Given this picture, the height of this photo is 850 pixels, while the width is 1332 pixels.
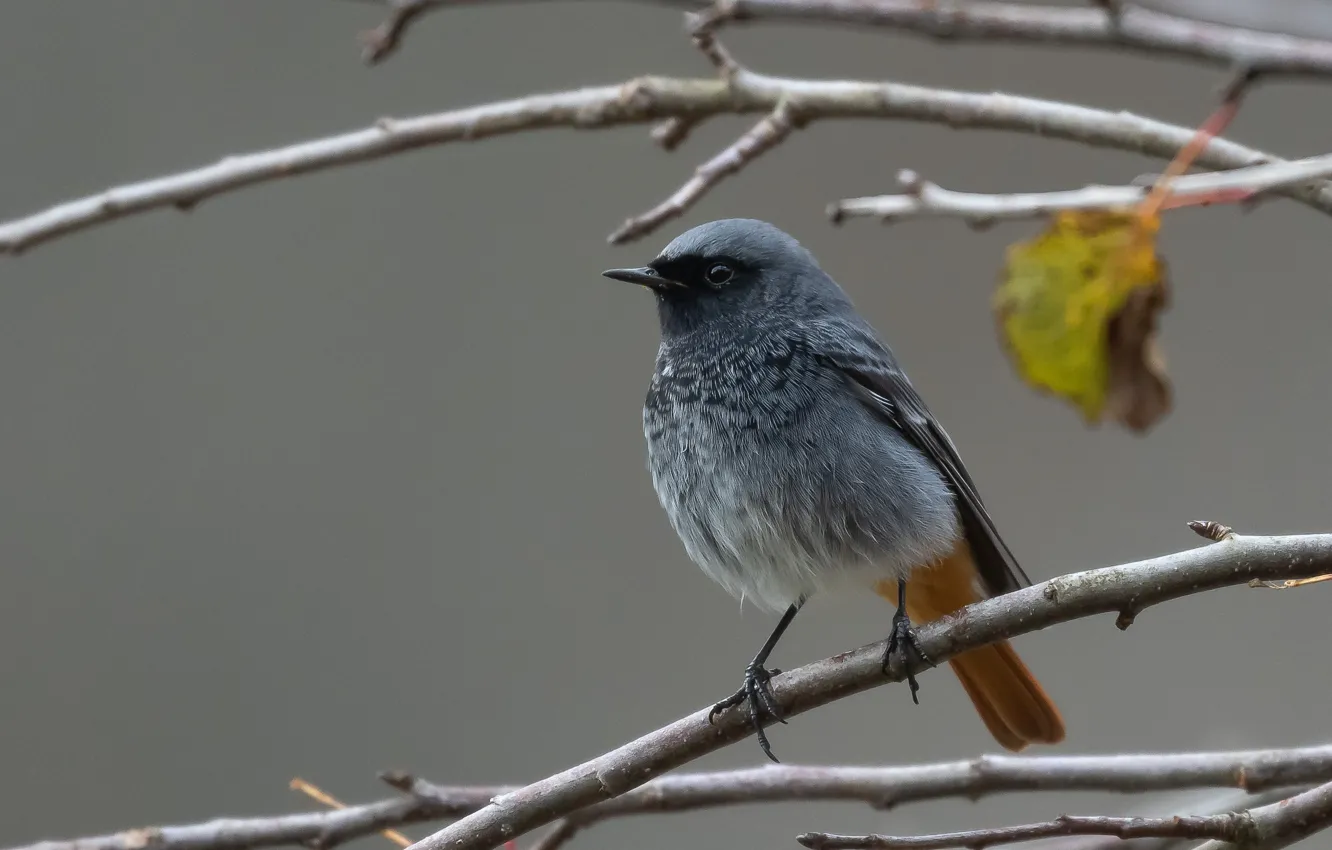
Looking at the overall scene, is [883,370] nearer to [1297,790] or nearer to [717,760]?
[1297,790]

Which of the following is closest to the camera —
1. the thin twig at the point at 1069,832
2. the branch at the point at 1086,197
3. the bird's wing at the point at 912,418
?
the branch at the point at 1086,197

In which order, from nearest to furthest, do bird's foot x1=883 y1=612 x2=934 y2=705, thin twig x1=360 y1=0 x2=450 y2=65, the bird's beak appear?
bird's foot x1=883 y1=612 x2=934 y2=705 → thin twig x1=360 y1=0 x2=450 y2=65 → the bird's beak

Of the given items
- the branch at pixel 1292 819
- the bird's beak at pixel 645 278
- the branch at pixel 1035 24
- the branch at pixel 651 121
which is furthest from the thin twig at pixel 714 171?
the branch at pixel 1292 819

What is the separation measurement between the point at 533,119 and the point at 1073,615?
155 cm

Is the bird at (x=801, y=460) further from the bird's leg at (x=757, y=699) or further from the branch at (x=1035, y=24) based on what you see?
the branch at (x=1035, y=24)

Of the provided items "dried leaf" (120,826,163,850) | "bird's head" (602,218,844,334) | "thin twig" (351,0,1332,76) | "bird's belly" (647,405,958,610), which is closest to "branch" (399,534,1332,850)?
"bird's belly" (647,405,958,610)

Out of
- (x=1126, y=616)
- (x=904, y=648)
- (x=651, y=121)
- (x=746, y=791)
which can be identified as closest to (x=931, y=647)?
(x=904, y=648)

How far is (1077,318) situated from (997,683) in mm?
1331

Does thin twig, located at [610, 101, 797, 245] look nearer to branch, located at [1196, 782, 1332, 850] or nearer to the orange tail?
the orange tail

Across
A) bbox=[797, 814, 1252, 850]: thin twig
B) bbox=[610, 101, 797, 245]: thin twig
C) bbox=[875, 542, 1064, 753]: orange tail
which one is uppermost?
bbox=[610, 101, 797, 245]: thin twig

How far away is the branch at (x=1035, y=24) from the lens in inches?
93.1

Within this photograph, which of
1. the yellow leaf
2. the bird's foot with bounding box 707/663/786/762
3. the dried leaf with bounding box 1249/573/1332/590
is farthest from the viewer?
the bird's foot with bounding box 707/663/786/762

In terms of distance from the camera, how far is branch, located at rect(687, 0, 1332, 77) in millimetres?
2365

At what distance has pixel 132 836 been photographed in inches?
96.3
